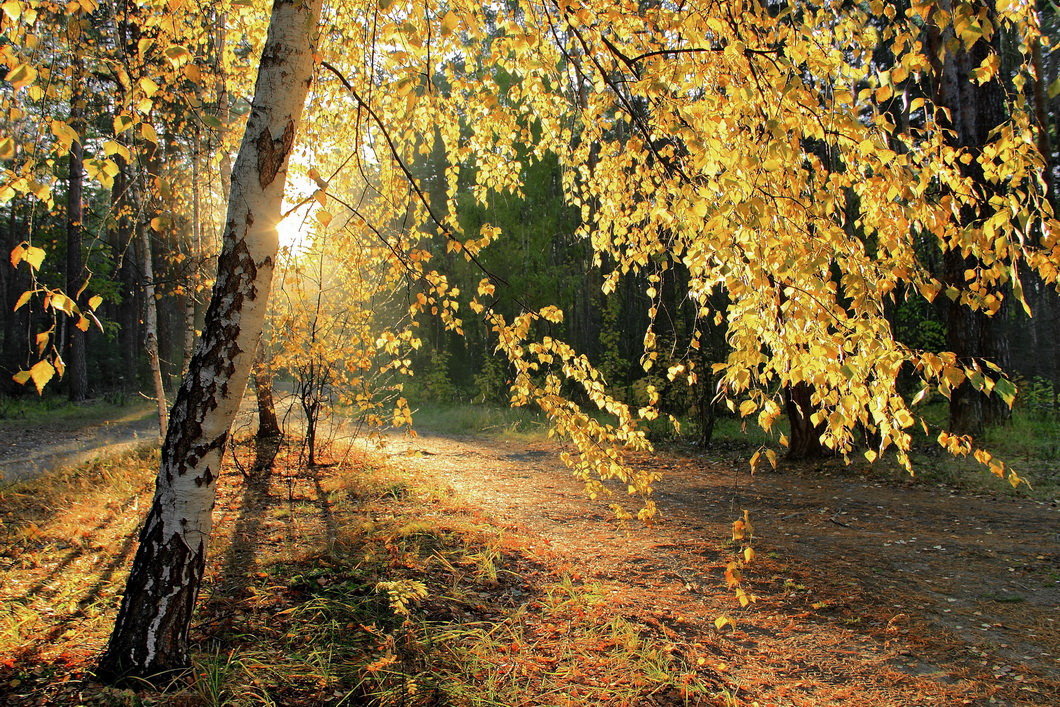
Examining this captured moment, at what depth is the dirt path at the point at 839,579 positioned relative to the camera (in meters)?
2.99

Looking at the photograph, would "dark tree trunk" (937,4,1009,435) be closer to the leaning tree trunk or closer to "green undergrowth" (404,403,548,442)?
"green undergrowth" (404,403,548,442)

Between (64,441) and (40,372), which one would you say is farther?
(64,441)

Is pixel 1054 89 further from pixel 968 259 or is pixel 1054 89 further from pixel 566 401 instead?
pixel 968 259

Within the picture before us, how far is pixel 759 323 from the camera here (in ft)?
6.16

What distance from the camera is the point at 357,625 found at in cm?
314

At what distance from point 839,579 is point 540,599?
216cm

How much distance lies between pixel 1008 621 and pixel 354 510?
15.2ft

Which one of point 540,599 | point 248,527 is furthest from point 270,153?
point 248,527

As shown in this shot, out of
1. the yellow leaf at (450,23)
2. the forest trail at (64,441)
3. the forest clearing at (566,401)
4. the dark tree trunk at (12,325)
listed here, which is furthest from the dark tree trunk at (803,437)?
the dark tree trunk at (12,325)

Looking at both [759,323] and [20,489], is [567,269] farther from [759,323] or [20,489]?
[759,323]

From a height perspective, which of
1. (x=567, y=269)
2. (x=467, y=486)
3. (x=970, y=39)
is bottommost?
(x=467, y=486)

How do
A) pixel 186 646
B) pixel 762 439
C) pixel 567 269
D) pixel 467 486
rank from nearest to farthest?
pixel 186 646, pixel 467 486, pixel 762 439, pixel 567 269

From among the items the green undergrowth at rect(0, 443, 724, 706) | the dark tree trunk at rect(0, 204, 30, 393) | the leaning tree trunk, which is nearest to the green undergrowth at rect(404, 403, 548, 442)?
the green undergrowth at rect(0, 443, 724, 706)

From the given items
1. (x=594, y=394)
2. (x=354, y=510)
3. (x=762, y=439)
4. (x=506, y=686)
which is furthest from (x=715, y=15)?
(x=762, y=439)
